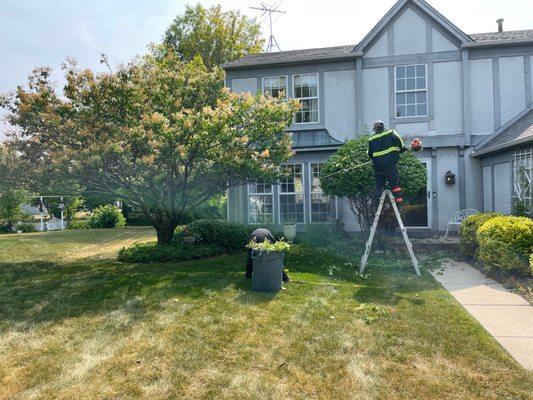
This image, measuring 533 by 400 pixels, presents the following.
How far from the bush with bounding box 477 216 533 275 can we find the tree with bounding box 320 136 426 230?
7.57ft

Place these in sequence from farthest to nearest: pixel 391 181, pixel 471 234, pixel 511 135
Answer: pixel 511 135 < pixel 471 234 < pixel 391 181

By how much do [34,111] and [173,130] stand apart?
10.9 ft

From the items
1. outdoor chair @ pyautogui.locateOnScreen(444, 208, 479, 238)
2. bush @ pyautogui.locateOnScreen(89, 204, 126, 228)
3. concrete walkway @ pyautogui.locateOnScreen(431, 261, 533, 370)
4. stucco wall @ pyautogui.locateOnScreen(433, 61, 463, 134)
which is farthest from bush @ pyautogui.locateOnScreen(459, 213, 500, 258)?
bush @ pyautogui.locateOnScreen(89, 204, 126, 228)

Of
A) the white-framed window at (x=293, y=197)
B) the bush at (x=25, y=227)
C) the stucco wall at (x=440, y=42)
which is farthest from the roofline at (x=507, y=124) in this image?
the bush at (x=25, y=227)

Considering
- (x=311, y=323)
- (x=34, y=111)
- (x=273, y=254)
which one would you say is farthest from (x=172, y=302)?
(x=34, y=111)

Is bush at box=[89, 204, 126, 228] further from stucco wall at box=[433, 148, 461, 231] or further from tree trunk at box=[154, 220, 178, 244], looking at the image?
stucco wall at box=[433, 148, 461, 231]

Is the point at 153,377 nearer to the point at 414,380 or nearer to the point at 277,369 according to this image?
the point at 277,369

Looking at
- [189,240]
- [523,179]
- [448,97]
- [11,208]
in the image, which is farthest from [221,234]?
[11,208]

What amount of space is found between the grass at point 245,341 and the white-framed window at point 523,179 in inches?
156

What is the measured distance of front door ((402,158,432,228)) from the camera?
11.4 metres

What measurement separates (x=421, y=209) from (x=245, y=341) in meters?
9.11

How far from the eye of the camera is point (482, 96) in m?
11.1

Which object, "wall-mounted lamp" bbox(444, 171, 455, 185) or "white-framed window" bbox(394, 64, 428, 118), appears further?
"white-framed window" bbox(394, 64, 428, 118)

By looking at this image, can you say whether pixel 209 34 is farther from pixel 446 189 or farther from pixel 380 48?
pixel 446 189
